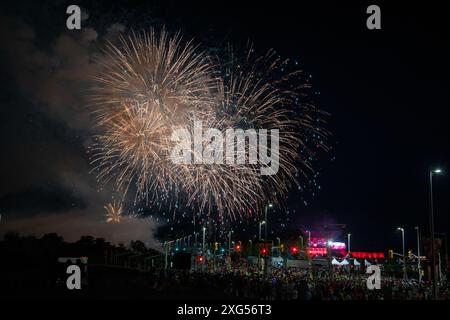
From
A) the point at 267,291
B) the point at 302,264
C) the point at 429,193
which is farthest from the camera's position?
the point at 302,264

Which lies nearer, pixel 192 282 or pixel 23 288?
pixel 23 288

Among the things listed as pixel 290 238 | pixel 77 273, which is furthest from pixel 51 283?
pixel 290 238
